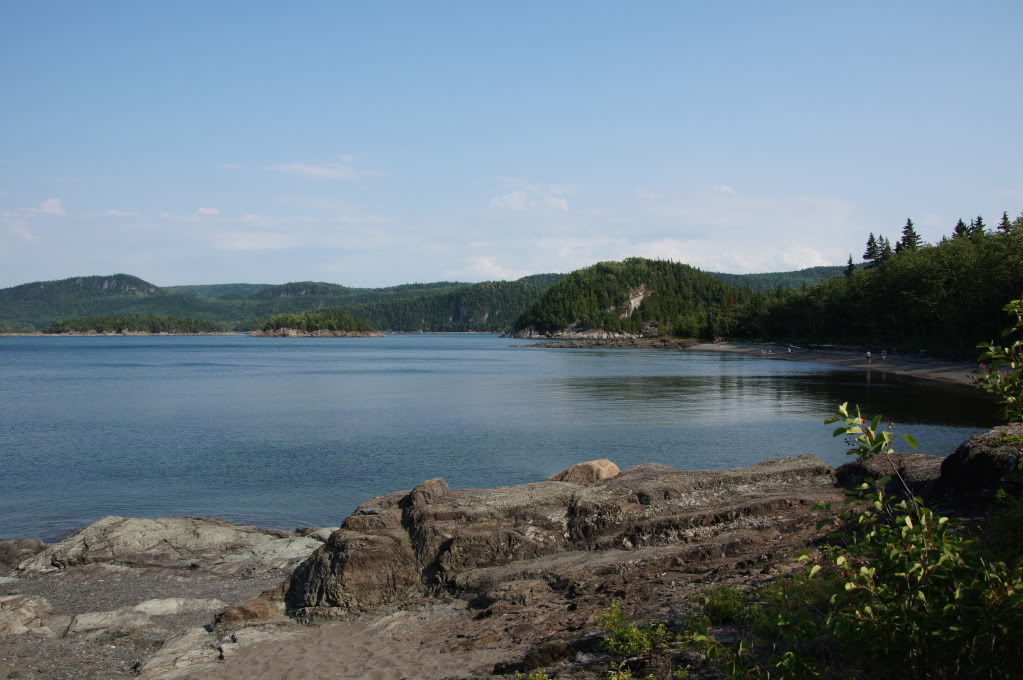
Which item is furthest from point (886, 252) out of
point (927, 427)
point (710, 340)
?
point (927, 427)

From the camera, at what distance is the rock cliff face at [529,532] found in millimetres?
12281

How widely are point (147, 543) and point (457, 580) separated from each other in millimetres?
9712

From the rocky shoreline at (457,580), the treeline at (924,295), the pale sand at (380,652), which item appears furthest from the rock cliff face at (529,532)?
the treeline at (924,295)

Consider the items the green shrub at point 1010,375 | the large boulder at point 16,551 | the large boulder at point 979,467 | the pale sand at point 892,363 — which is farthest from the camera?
the pale sand at point 892,363

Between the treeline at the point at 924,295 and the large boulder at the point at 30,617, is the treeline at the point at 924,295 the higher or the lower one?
the higher one

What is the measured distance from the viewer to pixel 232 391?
65.9 m

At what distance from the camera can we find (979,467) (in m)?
11.6

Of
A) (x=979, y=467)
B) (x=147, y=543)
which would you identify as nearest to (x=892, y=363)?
(x=979, y=467)

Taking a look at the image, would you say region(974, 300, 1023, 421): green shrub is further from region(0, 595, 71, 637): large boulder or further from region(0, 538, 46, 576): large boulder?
region(0, 538, 46, 576): large boulder

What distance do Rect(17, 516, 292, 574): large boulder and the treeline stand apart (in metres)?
64.4

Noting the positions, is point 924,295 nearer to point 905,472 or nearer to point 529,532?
point 905,472

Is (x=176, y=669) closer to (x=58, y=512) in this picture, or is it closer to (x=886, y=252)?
(x=58, y=512)

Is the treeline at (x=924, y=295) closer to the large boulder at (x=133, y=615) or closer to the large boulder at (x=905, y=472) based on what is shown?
the large boulder at (x=905, y=472)

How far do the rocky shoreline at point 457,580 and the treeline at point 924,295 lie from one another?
195ft
